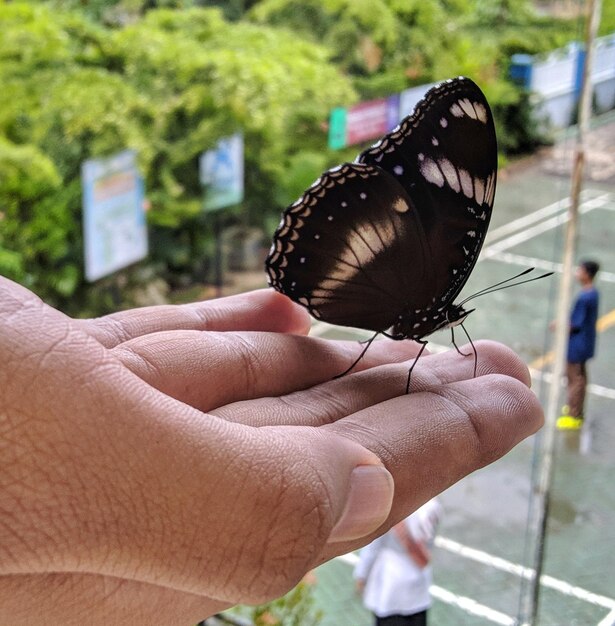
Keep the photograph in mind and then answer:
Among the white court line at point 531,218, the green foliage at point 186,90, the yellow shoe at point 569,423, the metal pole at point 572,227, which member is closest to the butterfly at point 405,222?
the metal pole at point 572,227

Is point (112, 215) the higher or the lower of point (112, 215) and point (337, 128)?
the lower

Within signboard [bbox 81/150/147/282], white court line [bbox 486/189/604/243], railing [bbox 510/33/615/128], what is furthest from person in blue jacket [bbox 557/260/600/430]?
signboard [bbox 81/150/147/282]

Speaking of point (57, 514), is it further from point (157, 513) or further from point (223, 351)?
point (223, 351)

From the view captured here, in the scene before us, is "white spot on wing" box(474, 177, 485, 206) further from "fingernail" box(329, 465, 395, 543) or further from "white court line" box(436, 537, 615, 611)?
"white court line" box(436, 537, 615, 611)

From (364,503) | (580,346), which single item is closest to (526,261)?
(580,346)

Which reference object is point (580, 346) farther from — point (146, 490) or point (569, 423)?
point (146, 490)
